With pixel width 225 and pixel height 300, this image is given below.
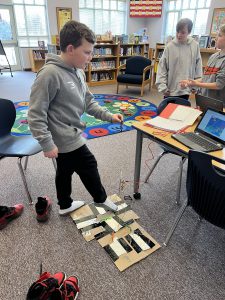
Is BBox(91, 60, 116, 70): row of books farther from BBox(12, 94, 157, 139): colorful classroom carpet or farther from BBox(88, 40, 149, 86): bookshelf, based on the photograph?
BBox(12, 94, 157, 139): colorful classroom carpet

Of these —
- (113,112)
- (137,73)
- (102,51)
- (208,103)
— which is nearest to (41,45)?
(102,51)

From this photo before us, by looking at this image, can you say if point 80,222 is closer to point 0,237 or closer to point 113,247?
point 113,247

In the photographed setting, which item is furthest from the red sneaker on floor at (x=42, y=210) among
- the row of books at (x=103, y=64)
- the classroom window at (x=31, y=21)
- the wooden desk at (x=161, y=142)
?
the classroom window at (x=31, y=21)

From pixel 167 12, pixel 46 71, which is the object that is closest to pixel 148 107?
pixel 46 71

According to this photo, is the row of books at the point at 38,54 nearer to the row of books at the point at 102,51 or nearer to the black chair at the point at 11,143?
the row of books at the point at 102,51

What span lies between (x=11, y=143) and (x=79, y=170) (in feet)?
2.69

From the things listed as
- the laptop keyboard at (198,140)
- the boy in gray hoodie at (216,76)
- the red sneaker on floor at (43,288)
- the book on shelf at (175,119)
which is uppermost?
the boy in gray hoodie at (216,76)

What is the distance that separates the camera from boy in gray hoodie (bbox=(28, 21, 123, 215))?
1190 millimetres

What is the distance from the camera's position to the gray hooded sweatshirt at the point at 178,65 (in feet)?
8.11

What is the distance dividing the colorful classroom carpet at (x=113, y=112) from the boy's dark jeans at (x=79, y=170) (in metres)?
1.60

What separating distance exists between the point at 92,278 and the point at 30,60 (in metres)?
8.17

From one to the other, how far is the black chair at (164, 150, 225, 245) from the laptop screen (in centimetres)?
33

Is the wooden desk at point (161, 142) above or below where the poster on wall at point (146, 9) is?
below

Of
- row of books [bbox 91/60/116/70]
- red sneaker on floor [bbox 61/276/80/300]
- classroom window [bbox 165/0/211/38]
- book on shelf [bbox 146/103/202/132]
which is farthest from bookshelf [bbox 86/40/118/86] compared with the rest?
red sneaker on floor [bbox 61/276/80/300]
